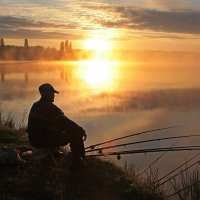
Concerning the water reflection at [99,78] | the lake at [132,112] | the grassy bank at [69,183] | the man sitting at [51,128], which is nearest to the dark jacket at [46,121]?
the man sitting at [51,128]

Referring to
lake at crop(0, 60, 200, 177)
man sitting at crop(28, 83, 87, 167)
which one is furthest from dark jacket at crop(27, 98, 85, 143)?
lake at crop(0, 60, 200, 177)

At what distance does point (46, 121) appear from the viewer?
7766 mm

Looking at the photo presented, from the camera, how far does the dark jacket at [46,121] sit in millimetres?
7695

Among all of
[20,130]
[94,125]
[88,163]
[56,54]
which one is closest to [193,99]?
[94,125]

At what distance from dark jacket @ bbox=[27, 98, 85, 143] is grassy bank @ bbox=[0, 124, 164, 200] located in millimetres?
581

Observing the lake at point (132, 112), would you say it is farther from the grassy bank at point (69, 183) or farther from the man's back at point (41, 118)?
the man's back at point (41, 118)

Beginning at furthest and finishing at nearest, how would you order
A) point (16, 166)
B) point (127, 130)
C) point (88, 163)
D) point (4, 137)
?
point (127, 130) → point (4, 137) → point (88, 163) → point (16, 166)

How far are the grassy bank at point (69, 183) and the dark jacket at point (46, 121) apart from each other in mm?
581

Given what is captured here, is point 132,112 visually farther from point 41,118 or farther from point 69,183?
point 69,183

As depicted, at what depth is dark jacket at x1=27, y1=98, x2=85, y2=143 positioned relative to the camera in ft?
25.2

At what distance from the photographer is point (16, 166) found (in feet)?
25.2

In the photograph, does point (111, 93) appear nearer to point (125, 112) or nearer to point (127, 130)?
point (125, 112)

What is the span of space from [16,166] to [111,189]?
66.6 inches

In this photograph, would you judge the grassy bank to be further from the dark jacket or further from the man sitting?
the dark jacket
